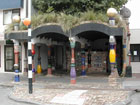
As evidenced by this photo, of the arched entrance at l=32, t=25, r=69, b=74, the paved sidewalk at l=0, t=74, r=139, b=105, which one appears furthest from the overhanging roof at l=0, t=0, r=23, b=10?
the paved sidewalk at l=0, t=74, r=139, b=105

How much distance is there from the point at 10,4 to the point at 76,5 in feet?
18.8

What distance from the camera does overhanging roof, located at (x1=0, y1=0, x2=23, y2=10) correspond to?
60.5ft

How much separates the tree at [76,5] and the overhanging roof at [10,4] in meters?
1.97

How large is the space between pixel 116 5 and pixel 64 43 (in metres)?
5.68

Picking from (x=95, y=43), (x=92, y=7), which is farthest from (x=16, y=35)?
(x=95, y=43)

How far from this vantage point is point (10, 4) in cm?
1884

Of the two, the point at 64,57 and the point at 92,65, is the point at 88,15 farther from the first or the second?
the point at 64,57

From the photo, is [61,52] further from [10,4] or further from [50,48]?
[10,4]

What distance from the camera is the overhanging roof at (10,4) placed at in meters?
18.4

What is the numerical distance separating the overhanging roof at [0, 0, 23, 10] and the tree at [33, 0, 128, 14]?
197 centimetres

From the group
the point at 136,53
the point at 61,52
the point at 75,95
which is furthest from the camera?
the point at 61,52

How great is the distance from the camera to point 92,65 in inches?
795

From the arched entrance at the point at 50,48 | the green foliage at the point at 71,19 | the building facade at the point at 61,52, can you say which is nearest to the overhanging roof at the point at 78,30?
the arched entrance at the point at 50,48

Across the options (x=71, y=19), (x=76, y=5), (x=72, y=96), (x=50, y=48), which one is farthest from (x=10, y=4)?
(x=72, y=96)
